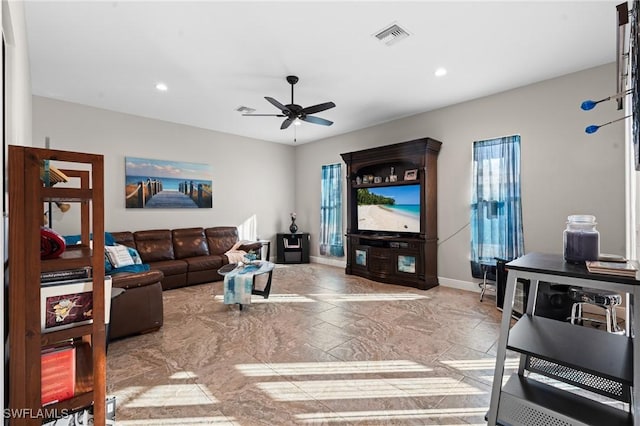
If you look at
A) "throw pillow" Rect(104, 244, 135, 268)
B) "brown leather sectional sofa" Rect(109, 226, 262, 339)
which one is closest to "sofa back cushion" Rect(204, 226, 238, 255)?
"brown leather sectional sofa" Rect(109, 226, 262, 339)

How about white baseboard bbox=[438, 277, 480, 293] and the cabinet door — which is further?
the cabinet door

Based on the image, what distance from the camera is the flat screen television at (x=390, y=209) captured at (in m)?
5.11

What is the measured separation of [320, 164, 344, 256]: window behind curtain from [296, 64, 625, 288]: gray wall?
6.30 feet

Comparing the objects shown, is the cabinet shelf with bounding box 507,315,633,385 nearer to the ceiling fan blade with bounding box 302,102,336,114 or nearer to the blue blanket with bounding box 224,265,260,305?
the ceiling fan blade with bounding box 302,102,336,114

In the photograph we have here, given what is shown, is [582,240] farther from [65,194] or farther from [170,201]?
[170,201]

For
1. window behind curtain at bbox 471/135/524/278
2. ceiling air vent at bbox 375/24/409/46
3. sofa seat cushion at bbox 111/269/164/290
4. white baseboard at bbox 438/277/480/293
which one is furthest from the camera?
white baseboard at bbox 438/277/480/293

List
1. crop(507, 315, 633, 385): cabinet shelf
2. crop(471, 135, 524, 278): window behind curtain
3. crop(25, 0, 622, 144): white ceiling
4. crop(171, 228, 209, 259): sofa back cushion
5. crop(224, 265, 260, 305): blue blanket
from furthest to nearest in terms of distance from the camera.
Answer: crop(171, 228, 209, 259): sofa back cushion → crop(471, 135, 524, 278): window behind curtain → crop(224, 265, 260, 305): blue blanket → crop(25, 0, 622, 144): white ceiling → crop(507, 315, 633, 385): cabinet shelf

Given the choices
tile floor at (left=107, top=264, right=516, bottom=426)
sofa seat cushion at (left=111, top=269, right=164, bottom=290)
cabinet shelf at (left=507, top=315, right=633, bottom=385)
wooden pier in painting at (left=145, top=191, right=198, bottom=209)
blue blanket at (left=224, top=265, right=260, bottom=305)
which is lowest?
tile floor at (left=107, top=264, right=516, bottom=426)

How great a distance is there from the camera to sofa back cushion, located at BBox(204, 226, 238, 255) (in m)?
5.88

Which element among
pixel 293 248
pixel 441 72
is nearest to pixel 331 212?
pixel 293 248

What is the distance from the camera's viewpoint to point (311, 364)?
2.49m

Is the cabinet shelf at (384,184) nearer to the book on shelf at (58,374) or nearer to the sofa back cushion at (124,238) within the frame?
the sofa back cushion at (124,238)

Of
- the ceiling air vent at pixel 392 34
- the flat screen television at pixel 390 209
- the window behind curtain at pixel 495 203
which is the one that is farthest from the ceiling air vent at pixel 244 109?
the window behind curtain at pixel 495 203

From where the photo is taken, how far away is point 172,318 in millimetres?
3539
